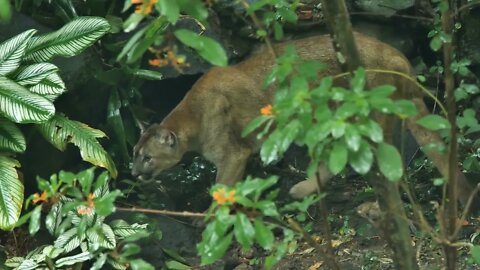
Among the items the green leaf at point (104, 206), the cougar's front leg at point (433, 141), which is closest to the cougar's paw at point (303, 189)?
the cougar's front leg at point (433, 141)

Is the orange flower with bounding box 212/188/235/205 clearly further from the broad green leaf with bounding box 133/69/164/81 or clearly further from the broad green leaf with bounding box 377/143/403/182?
the broad green leaf with bounding box 133/69/164/81

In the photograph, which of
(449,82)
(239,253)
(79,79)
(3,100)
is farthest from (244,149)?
(449,82)

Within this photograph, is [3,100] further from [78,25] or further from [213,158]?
[213,158]

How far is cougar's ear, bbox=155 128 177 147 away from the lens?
7312 mm

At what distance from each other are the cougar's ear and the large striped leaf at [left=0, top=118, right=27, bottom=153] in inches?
47.1

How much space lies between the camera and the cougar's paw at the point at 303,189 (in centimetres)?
723

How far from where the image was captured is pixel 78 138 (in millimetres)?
6820

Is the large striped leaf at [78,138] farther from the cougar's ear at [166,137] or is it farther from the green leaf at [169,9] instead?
the green leaf at [169,9]

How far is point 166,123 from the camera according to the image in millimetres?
7461

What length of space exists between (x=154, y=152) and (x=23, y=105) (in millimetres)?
1437

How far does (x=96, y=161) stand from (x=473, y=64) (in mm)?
3658

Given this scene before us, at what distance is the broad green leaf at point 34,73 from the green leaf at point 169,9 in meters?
3.96

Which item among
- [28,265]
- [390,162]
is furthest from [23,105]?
[390,162]

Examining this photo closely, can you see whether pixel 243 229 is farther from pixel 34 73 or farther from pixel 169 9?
pixel 34 73
